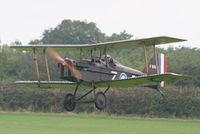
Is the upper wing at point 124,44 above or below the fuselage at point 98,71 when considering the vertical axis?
above

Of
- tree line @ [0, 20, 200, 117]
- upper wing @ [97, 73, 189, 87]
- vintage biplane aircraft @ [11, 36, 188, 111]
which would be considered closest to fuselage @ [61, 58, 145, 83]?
vintage biplane aircraft @ [11, 36, 188, 111]

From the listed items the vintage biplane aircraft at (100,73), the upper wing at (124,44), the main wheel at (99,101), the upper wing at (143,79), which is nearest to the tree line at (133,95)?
the upper wing at (124,44)

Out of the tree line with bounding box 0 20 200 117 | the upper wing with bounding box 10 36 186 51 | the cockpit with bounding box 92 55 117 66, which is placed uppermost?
the upper wing with bounding box 10 36 186 51

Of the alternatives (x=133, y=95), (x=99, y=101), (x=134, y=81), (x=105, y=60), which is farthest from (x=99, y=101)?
(x=133, y=95)

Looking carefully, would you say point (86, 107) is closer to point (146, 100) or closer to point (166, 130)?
point (146, 100)

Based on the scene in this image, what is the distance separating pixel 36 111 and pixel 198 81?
38.7 feet

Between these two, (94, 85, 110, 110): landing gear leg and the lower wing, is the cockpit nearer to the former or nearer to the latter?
the lower wing

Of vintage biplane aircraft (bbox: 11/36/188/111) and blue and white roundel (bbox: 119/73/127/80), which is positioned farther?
blue and white roundel (bbox: 119/73/127/80)

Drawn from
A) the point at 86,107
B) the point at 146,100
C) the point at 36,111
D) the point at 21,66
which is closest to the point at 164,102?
the point at 146,100

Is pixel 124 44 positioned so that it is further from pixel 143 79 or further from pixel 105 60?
pixel 143 79

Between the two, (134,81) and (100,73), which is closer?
(134,81)

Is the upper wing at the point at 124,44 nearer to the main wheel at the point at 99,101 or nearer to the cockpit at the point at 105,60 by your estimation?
the cockpit at the point at 105,60

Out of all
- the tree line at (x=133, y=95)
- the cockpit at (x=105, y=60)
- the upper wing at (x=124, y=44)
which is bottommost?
the tree line at (x=133, y=95)

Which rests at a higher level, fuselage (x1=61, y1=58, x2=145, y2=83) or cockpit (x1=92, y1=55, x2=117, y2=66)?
cockpit (x1=92, y1=55, x2=117, y2=66)
